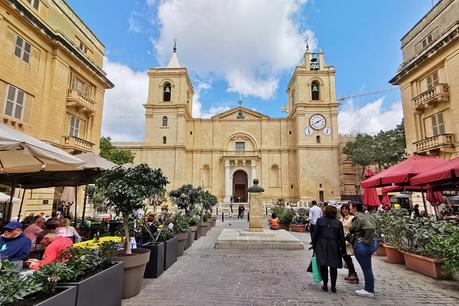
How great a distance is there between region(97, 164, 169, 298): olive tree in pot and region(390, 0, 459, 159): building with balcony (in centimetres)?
1725

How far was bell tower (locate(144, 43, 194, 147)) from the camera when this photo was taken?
34.8 m

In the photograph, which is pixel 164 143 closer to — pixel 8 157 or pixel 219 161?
pixel 219 161

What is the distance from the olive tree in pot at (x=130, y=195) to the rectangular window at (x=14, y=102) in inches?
439

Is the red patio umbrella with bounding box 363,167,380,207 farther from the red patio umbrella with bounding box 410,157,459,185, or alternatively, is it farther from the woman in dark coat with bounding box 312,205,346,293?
the woman in dark coat with bounding box 312,205,346,293

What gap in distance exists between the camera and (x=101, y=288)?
10.9ft

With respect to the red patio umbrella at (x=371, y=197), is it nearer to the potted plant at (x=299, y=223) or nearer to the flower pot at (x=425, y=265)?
the potted plant at (x=299, y=223)

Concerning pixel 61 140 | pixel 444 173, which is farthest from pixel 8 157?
pixel 61 140

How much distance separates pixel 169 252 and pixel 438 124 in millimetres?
18069

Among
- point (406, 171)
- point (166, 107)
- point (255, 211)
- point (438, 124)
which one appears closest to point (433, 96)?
point (438, 124)

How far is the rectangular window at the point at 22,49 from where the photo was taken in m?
12.9

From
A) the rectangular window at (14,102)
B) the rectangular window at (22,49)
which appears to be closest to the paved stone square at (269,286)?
the rectangular window at (14,102)

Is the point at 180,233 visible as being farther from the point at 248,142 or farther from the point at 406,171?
the point at 248,142

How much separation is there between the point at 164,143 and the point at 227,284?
30.9 m

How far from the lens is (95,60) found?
19938mm
